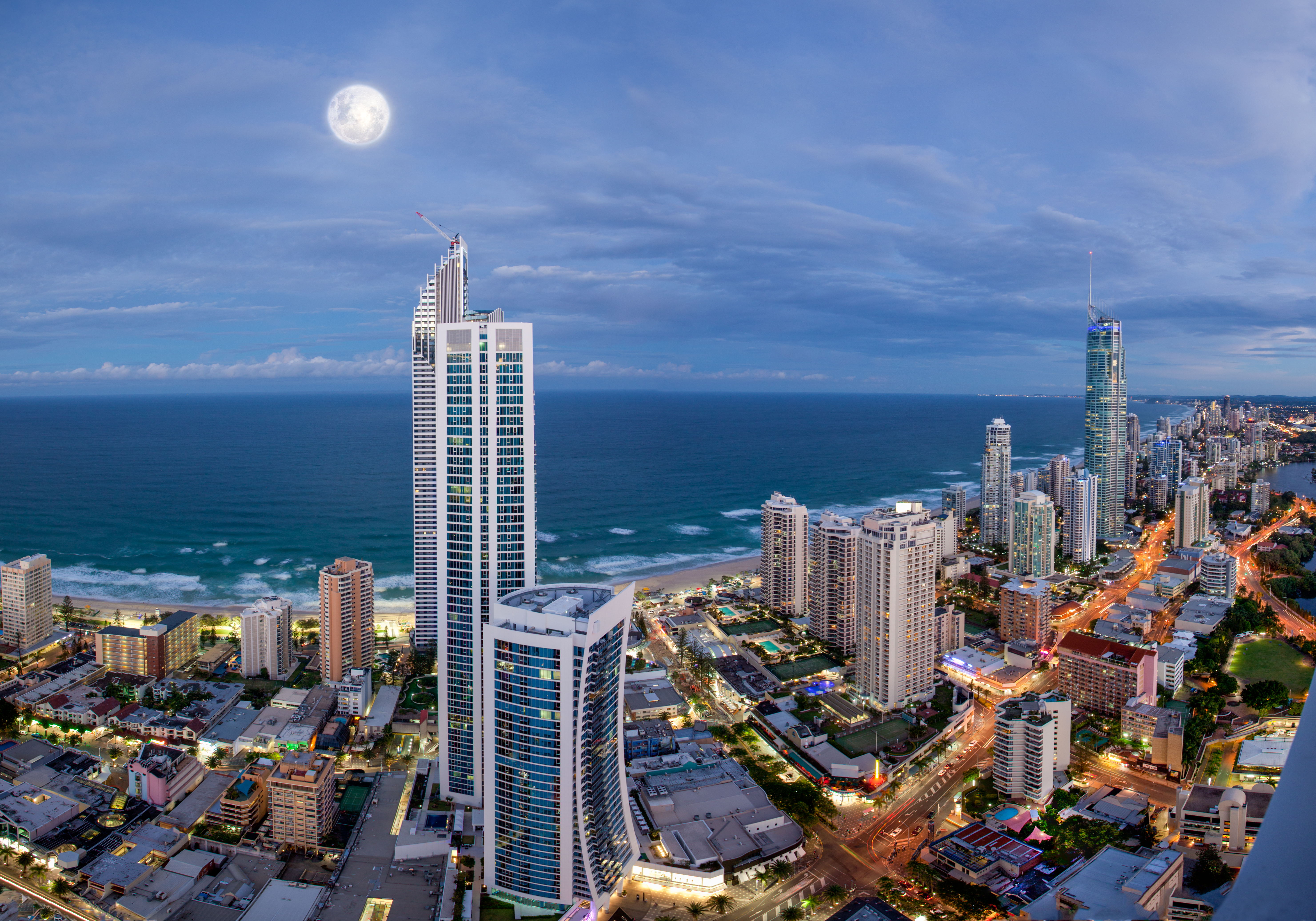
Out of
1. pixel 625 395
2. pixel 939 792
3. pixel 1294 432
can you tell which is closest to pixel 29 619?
pixel 939 792

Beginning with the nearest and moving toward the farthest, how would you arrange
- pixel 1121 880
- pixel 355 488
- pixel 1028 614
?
pixel 1121 880 → pixel 1028 614 → pixel 355 488

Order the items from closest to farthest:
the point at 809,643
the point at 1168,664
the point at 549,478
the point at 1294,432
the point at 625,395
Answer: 1. the point at 1168,664
2. the point at 809,643
3. the point at 549,478
4. the point at 1294,432
5. the point at 625,395

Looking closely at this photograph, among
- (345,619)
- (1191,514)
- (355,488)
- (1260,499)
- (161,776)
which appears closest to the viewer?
(161,776)

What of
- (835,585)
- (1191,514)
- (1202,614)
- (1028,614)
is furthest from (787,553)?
(1191,514)

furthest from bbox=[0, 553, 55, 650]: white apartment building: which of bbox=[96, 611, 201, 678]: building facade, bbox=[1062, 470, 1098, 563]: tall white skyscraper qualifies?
bbox=[1062, 470, 1098, 563]: tall white skyscraper

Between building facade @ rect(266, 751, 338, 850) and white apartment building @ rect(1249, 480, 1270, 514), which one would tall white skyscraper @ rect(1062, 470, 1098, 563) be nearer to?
white apartment building @ rect(1249, 480, 1270, 514)

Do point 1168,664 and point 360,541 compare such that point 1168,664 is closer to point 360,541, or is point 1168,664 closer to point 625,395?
point 360,541

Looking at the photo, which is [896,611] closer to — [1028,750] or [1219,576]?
[1028,750]
